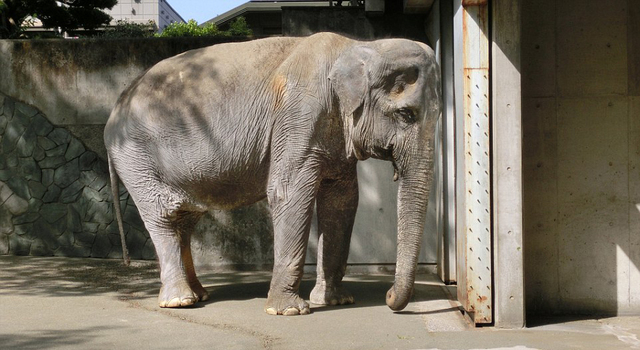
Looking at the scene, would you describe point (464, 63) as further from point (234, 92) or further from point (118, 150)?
point (118, 150)

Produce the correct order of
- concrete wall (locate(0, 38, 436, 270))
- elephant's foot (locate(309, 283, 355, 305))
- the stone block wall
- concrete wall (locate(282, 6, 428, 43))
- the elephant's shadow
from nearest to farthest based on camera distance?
elephant's foot (locate(309, 283, 355, 305)) < the elephant's shadow < concrete wall (locate(282, 6, 428, 43)) < concrete wall (locate(0, 38, 436, 270)) < the stone block wall

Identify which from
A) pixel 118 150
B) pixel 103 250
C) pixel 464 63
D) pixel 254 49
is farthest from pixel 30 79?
pixel 464 63

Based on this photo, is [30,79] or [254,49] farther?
[30,79]

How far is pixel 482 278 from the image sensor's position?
638 cm

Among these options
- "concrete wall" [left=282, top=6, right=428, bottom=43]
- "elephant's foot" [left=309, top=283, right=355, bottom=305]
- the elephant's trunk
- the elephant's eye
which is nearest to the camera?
the elephant's trunk

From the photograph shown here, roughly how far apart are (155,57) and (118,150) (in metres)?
2.87

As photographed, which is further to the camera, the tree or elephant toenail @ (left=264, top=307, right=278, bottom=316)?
the tree

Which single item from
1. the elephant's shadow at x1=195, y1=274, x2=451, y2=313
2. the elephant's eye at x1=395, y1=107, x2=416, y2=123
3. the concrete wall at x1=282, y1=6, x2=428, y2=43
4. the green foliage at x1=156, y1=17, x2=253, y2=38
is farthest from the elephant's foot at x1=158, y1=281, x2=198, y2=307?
the green foliage at x1=156, y1=17, x2=253, y2=38

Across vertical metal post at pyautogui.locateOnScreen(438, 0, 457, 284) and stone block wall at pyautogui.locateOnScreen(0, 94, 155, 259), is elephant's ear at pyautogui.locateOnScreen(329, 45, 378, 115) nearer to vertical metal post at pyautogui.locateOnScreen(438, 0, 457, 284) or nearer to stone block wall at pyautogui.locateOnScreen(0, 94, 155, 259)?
vertical metal post at pyautogui.locateOnScreen(438, 0, 457, 284)

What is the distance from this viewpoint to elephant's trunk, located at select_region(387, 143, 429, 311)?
660 centimetres

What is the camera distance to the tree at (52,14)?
17.6m

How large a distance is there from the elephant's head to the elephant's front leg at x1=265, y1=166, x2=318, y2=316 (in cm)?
55

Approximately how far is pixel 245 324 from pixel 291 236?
852 millimetres

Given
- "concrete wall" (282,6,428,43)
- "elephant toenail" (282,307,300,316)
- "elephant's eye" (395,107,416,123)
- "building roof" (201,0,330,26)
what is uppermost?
"building roof" (201,0,330,26)
